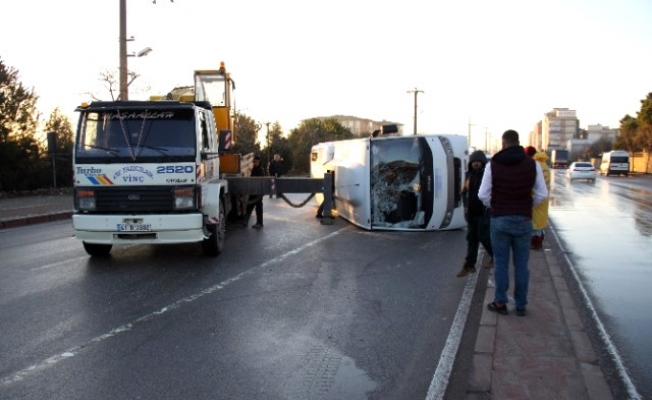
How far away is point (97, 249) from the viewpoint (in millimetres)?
9344

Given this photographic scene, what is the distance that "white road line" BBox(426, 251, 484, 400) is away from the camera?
162 inches

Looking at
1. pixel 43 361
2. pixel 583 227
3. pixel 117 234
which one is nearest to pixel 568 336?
pixel 43 361

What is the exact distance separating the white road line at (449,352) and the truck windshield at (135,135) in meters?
4.58

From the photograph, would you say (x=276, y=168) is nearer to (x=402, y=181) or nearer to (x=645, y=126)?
(x=402, y=181)

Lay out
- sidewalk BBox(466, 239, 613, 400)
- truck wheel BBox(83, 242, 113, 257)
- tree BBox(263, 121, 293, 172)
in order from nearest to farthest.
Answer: sidewalk BBox(466, 239, 613, 400), truck wheel BBox(83, 242, 113, 257), tree BBox(263, 121, 293, 172)

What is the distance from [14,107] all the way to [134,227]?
697 inches

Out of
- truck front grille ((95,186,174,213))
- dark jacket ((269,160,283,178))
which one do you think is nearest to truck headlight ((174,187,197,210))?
truck front grille ((95,186,174,213))

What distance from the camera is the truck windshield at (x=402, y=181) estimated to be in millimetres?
11914

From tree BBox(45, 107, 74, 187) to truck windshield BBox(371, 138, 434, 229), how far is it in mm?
18704

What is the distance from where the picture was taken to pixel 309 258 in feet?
30.6

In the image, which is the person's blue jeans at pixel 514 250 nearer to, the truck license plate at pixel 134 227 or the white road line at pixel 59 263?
the truck license plate at pixel 134 227

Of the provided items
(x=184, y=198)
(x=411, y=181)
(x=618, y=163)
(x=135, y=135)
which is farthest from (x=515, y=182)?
(x=618, y=163)

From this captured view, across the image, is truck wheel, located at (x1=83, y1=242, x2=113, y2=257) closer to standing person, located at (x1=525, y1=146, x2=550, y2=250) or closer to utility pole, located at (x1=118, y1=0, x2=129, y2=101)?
standing person, located at (x1=525, y1=146, x2=550, y2=250)

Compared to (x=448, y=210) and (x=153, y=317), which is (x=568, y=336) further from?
(x=448, y=210)
